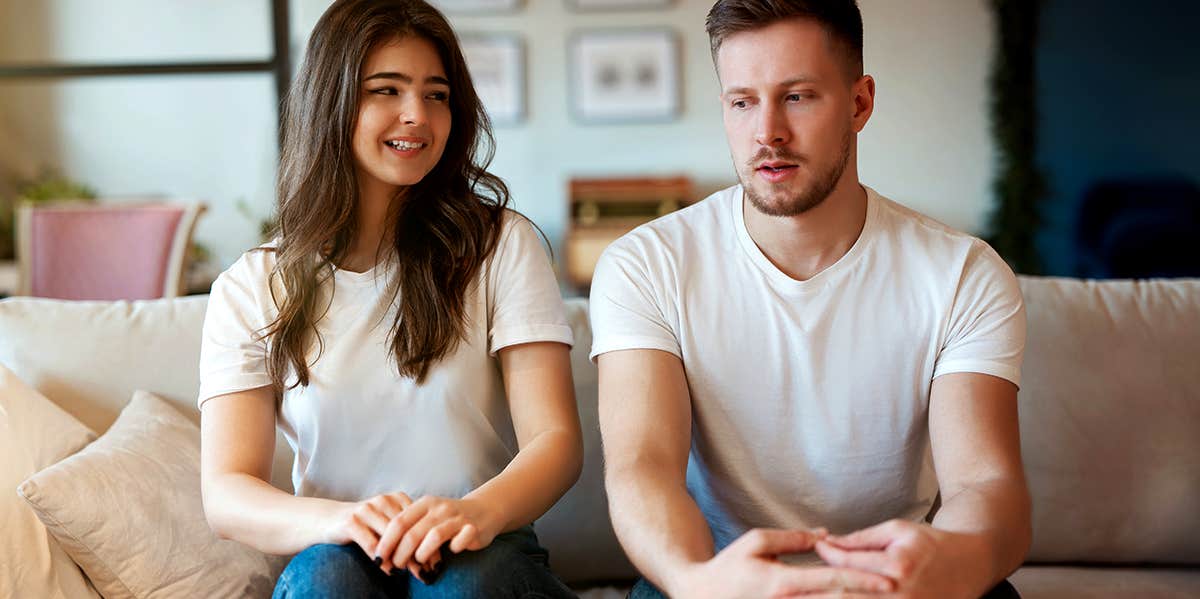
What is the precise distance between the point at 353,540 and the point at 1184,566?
1.42 meters

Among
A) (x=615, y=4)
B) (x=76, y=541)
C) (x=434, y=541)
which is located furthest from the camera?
(x=615, y=4)

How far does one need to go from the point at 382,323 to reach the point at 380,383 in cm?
9

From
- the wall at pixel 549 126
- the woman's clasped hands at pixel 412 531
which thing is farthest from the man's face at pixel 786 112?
the wall at pixel 549 126

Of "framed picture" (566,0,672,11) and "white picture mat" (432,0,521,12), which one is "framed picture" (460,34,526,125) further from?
"framed picture" (566,0,672,11)

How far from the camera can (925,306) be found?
1.61 metres

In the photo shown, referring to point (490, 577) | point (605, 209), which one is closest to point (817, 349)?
point (490, 577)

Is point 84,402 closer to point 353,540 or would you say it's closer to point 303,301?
point 303,301

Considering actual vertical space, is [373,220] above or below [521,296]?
above

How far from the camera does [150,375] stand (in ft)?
6.61

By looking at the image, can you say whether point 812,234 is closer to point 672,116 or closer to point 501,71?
point 672,116

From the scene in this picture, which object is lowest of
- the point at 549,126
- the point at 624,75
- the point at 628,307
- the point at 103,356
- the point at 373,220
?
the point at 103,356

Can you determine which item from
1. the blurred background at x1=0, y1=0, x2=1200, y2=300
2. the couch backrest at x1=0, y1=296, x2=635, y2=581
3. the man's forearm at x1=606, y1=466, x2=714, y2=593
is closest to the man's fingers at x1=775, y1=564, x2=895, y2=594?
the man's forearm at x1=606, y1=466, x2=714, y2=593

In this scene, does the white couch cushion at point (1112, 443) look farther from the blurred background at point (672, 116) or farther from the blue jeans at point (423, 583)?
the blurred background at point (672, 116)

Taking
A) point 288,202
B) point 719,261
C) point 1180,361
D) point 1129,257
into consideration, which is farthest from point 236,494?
point 1129,257
